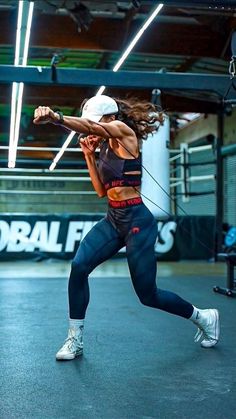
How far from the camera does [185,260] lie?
10.5 metres

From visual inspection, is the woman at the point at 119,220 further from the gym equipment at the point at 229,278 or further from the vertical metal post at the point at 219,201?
the vertical metal post at the point at 219,201

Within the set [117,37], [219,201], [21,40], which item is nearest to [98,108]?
[21,40]

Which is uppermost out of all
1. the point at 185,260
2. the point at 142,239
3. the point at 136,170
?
the point at 136,170

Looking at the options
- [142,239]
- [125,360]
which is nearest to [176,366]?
[125,360]

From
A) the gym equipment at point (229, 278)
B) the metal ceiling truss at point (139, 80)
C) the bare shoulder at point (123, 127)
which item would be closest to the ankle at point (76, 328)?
the bare shoulder at point (123, 127)

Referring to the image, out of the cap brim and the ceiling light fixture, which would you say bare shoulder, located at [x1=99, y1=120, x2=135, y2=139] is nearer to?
the cap brim

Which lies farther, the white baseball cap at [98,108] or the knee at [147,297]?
the knee at [147,297]

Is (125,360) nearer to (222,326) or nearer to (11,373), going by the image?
(11,373)

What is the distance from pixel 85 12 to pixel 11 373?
213 inches

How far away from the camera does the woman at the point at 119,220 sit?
2.84m

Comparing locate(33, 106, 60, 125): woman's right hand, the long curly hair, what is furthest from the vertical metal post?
locate(33, 106, 60, 125): woman's right hand

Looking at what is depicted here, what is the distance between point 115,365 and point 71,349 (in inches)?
10.4

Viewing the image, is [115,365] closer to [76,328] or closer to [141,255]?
[76,328]

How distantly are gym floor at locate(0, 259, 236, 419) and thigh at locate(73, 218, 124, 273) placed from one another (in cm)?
50
